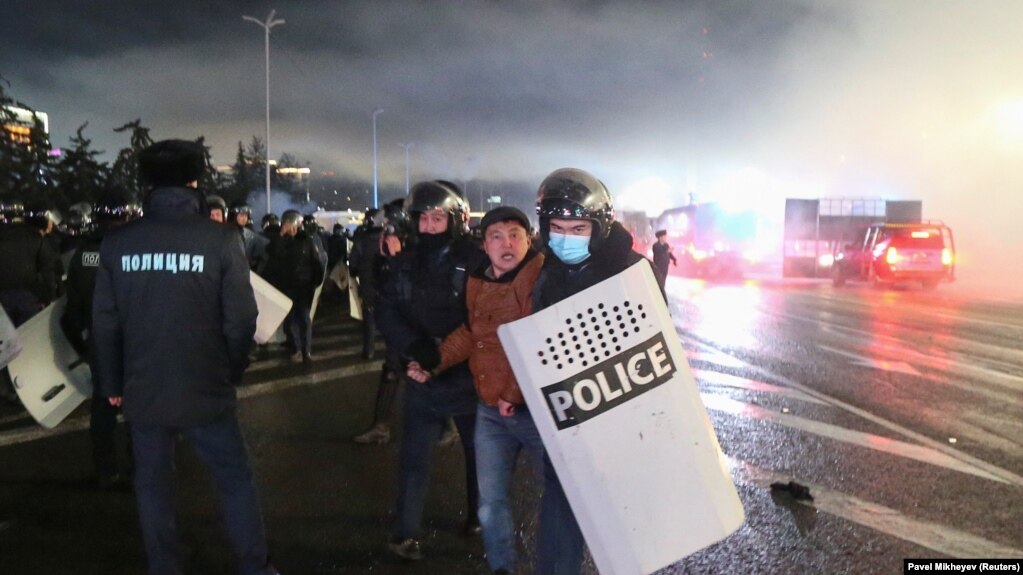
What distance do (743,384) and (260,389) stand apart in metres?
5.20

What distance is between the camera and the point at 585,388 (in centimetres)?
293

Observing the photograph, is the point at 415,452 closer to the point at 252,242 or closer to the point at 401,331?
the point at 401,331

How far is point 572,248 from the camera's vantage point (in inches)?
134

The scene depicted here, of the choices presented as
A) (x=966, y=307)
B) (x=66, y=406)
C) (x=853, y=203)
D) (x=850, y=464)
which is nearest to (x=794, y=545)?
(x=850, y=464)

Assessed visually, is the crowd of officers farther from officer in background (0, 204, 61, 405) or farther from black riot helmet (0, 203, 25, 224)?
black riot helmet (0, 203, 25, 224)

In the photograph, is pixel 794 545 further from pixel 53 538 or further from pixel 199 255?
pixel 53 538

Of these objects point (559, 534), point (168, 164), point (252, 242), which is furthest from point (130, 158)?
point (559, 534)

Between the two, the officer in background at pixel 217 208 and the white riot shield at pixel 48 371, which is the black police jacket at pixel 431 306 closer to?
the white riot shield at pixel 48 371

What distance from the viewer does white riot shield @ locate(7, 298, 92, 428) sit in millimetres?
5641

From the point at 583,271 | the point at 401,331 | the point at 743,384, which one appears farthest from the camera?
the point at 743,384

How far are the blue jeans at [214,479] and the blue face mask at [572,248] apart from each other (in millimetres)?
1679

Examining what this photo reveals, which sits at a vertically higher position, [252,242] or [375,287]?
[375,287]

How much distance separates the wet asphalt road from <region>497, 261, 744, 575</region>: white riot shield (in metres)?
1.54

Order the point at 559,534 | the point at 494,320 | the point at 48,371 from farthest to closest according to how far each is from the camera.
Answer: the point at 48,371
the point at 494,320
the point at 559,534
